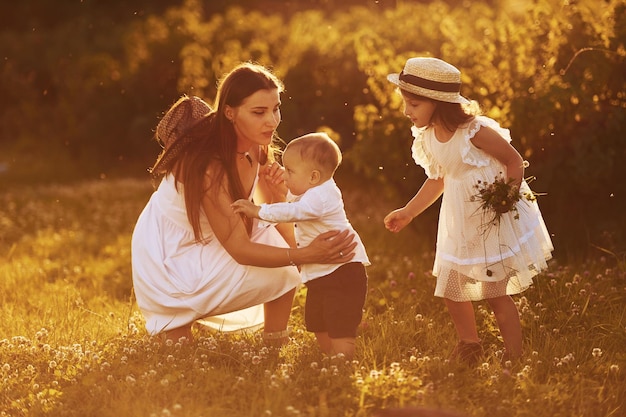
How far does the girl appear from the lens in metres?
5.49

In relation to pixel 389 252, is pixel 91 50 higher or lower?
higher

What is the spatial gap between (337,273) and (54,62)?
2014 centimetres

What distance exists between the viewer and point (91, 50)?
24641mm

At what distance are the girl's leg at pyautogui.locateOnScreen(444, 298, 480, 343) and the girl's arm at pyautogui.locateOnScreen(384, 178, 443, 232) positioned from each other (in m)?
0.62

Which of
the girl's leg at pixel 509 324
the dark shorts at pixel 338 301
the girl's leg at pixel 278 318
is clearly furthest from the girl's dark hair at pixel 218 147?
the girl's leg at pixel 509 324

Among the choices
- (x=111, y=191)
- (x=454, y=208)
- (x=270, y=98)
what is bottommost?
(x=111, y=191)

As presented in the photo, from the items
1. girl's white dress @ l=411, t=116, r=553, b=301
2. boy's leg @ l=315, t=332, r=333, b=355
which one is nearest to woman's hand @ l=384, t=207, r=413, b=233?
girl's white dress @ l=411, t=116, r=553, b=301

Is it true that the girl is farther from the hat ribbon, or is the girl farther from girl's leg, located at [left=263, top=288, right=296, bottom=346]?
girl's leg, located at [left=263, top=288, right=296, bottom=346]

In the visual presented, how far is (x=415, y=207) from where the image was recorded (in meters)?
5.92

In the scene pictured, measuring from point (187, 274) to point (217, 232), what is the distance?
386mm

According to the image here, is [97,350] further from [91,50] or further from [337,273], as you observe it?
[91,50]

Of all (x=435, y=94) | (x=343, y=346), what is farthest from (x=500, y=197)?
(x=343, y=346)

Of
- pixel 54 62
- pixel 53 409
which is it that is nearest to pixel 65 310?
pixel 53 409

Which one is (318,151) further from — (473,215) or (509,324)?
(509,324)
